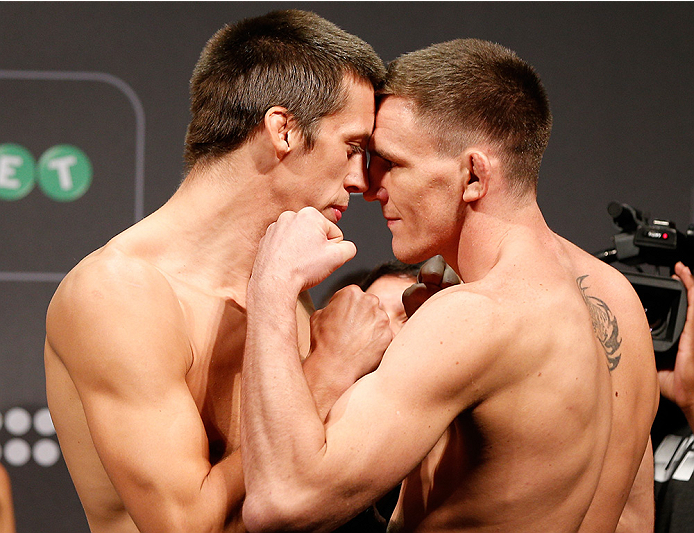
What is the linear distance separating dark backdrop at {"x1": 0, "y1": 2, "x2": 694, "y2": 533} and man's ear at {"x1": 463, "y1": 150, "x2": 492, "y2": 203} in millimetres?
1081

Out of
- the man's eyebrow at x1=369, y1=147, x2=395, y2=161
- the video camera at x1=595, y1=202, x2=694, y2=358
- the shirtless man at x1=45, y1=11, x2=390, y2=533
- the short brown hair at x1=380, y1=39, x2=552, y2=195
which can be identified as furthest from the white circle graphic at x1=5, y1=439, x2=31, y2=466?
the video camera at x1=595, y1=202, x2=694, y2=358

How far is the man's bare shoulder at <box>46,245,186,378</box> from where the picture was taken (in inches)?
39.6

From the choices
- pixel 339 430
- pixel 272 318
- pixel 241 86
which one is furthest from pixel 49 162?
pixel 339 430

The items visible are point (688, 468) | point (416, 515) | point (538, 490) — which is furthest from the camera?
point (688, 468)

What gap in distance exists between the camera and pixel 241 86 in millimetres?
1232

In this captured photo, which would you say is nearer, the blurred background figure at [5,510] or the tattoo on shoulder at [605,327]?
the tattoo on shoulder at [605,327]

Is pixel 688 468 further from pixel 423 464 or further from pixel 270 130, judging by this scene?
pixel 270 130

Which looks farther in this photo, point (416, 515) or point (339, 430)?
point (416, 515)

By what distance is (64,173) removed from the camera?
2203 mm

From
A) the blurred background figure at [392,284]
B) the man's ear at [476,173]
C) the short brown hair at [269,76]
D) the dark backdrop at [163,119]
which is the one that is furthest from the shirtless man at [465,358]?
the dark backdrop at [163,119]

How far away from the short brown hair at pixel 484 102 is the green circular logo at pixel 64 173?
4.32 feet

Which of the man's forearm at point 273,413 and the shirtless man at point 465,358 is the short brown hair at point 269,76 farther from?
the man's forearm at point 273,413

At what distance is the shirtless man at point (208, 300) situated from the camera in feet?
3.23

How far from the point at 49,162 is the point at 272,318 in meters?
1.51
